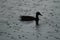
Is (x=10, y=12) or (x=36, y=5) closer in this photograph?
(x=10, y=12)

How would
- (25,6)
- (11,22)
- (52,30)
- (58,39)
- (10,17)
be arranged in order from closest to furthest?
(58,39)
(52,30)
(11,22)
(10,17)
(25,6)

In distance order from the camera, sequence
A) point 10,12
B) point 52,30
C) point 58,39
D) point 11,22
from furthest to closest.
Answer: point 10,12
point 11,22
point 52,30
point 58,39

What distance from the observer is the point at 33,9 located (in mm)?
20234

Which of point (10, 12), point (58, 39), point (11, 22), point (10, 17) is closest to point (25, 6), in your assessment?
point (10, 12)

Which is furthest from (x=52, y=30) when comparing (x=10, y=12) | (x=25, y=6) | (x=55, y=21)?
(x=25, y=6)

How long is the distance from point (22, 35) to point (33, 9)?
237 inches

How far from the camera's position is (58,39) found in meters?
13.9

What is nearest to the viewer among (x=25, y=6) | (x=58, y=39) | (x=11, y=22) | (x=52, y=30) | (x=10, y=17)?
(x=58, y=39)

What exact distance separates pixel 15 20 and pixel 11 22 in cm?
46

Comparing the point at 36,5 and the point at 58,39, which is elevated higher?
the point at 36,5

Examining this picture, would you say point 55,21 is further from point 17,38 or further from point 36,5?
point 36,5

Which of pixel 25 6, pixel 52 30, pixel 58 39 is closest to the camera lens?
pixel 58 39

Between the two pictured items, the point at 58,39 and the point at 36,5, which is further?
the point at 36,5

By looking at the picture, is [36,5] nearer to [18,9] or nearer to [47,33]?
[18,9]
